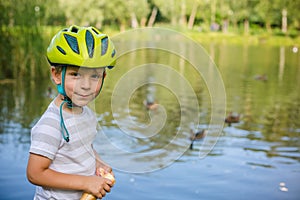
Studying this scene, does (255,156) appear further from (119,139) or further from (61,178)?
(61,178)

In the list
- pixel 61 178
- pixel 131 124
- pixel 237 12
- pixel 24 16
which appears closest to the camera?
pixel 61 178

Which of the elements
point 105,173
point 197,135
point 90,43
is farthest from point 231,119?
point 90,43

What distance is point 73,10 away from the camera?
37.3 metres

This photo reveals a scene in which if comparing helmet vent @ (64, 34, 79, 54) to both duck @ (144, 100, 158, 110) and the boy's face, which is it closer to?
the boy's face

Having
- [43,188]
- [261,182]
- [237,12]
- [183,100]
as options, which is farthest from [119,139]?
[237,12]

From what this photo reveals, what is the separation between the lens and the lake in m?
4.92

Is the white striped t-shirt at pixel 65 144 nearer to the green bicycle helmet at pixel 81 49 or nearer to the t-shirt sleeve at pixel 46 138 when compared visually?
the t-shirt sleeve at pixel 46 138

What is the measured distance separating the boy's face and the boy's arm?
0.27m

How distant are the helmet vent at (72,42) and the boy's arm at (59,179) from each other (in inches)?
16.5

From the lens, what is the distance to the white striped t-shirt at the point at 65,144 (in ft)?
6.49

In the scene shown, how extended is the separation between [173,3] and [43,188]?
146 feet

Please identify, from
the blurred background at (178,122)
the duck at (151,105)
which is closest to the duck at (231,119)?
the blurred background at (178,122)

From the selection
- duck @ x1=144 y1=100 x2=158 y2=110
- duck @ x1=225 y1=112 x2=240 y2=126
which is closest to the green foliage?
duck @ x1=144 y1=100 x2=158 y2=110

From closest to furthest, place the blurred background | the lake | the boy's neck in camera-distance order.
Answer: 1. the boy's neck
2. the lake
3. the blurred background
